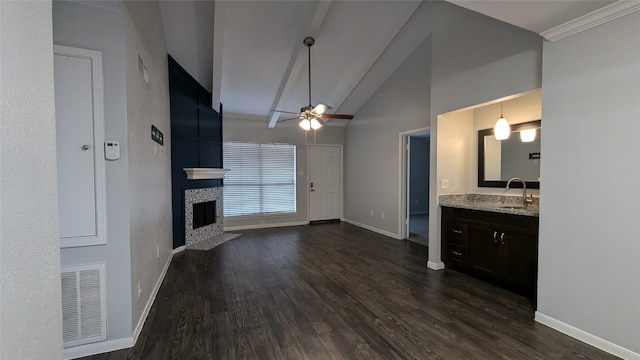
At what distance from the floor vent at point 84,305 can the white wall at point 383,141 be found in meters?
4.60

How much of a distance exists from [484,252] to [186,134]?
15.8 feet

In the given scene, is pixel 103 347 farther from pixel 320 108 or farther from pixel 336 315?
pixel 320 108

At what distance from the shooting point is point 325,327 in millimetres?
2422

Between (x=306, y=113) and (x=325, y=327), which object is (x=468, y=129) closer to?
(x=306, y=113)

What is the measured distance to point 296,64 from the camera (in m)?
4.48

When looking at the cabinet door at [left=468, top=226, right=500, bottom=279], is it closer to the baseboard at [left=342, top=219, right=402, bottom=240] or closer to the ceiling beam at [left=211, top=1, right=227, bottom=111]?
the baseboard at [left=342, top=219, right=402, bottom=240]

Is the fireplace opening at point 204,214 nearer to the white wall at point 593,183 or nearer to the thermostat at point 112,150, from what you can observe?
the thermostat at point 112,150

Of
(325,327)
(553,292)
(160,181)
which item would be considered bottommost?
(325,327)

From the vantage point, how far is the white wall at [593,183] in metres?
1.98

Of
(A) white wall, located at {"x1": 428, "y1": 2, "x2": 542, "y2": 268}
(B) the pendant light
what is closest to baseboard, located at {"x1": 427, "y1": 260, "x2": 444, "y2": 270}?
(A) white wall, located at {"x1": 428, "y1": 2, "x2": 542, "y2": 268}

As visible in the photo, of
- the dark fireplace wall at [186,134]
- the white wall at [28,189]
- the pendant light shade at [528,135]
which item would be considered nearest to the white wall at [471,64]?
the pendant light shade at [528,135]

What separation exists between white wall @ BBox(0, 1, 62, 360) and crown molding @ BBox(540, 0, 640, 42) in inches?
123

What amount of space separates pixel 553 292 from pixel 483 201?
5.10 feet

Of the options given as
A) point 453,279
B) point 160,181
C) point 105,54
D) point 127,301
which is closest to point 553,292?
point 453,279
